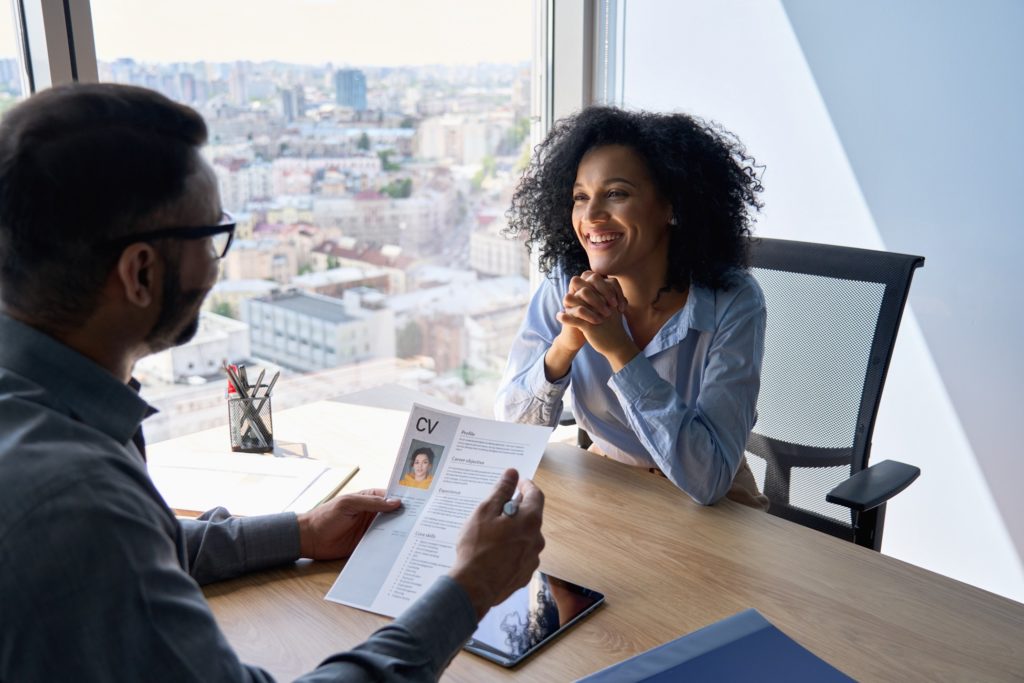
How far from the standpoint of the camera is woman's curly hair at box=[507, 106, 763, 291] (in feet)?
6.04

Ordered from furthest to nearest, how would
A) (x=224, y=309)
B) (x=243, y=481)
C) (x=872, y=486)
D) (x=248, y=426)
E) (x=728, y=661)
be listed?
(x=224, y=309) < (x=248, y=426) < (x=872, y=486) < (x=243, y=481) < (x=728, y=661)

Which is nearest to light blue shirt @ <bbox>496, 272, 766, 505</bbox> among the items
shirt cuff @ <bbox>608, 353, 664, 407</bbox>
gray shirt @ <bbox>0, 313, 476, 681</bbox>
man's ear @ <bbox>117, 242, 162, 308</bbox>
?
shirt cuff @ <bbox>608, 353, 664, 407</bbox>

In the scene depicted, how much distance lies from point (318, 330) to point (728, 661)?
186 cm

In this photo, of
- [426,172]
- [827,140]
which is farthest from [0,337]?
[827,140]

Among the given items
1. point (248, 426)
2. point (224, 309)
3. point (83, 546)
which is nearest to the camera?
point (83, 546)

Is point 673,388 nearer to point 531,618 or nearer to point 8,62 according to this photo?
point 531,618

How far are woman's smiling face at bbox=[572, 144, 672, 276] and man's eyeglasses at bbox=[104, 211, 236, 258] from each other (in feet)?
3.14

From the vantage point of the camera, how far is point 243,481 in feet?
4.97

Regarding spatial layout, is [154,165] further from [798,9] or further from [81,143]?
[798,9]

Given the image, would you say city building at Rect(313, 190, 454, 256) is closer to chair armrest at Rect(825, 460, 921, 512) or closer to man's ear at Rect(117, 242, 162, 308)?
chair armrest at Rect(825, 460, 921, 512)

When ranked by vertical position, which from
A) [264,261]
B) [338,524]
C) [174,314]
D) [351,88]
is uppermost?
[351,88]

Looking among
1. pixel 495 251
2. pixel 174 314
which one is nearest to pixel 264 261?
pixel 495 251

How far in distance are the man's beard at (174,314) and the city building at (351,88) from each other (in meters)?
1.72

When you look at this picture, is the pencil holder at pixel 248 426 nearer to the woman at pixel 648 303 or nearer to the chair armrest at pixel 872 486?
the woman at pixel 648 303
